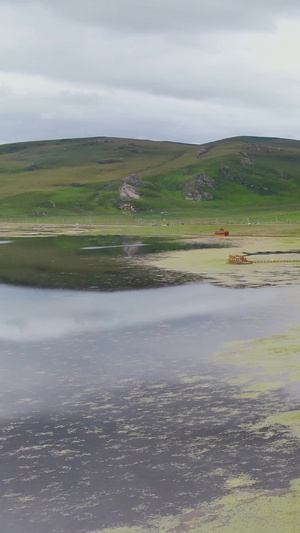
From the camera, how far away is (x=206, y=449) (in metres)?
14.2

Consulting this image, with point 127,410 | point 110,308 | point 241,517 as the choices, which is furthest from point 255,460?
point 110,308

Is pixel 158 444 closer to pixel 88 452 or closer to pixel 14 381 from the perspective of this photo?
pixel 88 452

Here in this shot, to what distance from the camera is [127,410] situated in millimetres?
17062

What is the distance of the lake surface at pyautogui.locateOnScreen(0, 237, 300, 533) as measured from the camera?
40.3ft

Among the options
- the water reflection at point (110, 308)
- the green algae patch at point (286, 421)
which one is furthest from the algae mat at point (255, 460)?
the water reflection at point (110, 308)

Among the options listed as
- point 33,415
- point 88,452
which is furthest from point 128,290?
point 88,452

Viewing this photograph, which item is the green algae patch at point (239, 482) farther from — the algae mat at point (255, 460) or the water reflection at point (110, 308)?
the water reflection at point (110, 308)

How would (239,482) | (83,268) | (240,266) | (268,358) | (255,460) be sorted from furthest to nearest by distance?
(83,268)
(240,266)
(268,358)
(255,460)
(239,482)

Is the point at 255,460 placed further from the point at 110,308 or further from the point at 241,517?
the point at 110,308

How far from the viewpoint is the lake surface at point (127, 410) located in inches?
484

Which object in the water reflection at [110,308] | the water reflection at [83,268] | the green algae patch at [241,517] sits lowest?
the green algae patch at [241,517]

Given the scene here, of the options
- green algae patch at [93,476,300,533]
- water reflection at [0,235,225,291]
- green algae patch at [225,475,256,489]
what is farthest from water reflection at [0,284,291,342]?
green algae patch at [93,476,300,533]

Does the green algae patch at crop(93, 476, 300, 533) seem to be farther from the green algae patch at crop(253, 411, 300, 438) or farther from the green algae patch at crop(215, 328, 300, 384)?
the green algae patch at crop(215, 328, 300, 384)

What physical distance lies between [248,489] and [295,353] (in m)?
11.0
